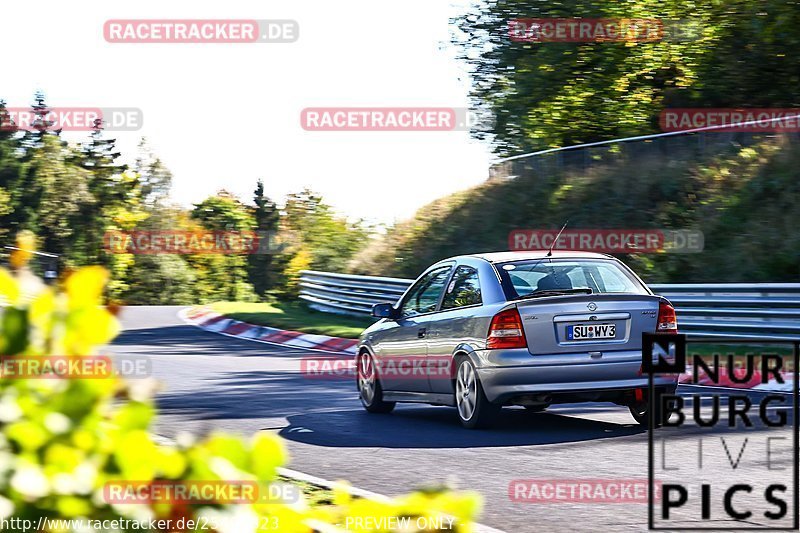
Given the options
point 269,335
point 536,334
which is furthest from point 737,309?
point 269,335

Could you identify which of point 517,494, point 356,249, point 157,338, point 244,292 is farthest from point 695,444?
point 244,292

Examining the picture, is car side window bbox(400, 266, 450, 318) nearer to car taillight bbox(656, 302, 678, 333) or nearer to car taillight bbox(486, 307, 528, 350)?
car taillight bbox(486, 307, 528, 350)

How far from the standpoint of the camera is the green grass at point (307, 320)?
2390 cm

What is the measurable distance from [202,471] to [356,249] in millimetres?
36492

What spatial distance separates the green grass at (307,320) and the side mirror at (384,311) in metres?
10.5

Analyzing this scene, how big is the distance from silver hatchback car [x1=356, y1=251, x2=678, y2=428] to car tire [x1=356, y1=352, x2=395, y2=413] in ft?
2.93

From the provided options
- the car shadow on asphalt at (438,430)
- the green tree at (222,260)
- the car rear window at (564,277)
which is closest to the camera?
the car shadow on asphalt at (438,430)

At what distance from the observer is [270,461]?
5.57ft

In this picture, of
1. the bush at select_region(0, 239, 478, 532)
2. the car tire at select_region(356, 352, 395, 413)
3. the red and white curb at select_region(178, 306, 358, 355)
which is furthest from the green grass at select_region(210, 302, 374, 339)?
the bush at select_region(0, 239, 478, 532)

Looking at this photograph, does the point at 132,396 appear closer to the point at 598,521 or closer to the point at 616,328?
the point at 598,521

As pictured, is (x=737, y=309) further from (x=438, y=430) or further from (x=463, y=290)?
(x=438, y=430)

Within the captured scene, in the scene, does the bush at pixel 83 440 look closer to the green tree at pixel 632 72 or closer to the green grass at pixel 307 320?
the green grass at pixel 307 320

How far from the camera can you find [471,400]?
10.2 meters

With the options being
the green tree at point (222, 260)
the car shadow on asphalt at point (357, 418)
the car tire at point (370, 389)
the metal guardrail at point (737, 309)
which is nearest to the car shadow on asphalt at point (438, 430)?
the car shadow on asphalt at point (357, 418)
